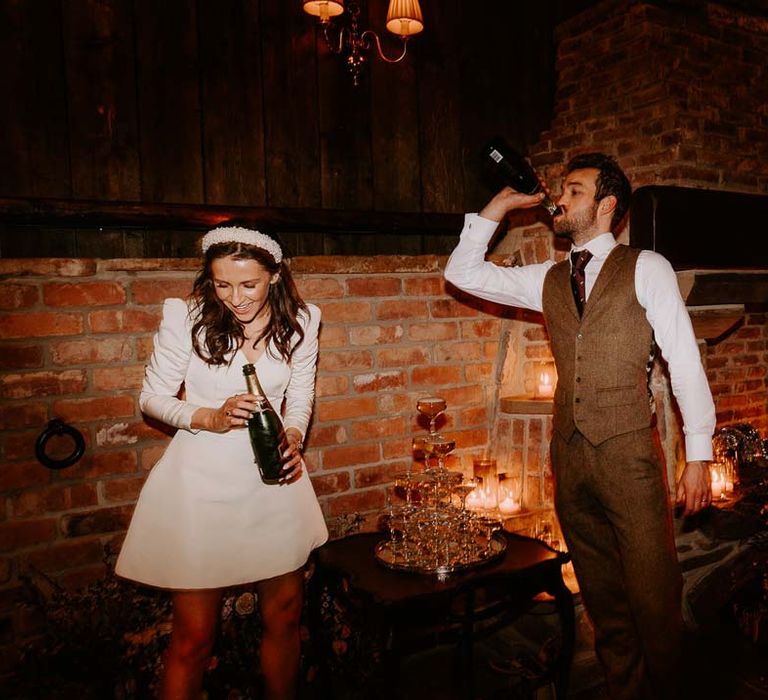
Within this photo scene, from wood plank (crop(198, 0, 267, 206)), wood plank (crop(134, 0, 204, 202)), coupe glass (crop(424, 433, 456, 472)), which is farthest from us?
wood plank (crop(198, 0, 267, 206))

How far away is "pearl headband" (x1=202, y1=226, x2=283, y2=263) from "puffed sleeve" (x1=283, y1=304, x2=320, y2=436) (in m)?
0.31

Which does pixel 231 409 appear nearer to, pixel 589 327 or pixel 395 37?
pixel 589 327

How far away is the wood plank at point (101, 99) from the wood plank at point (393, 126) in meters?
1.08

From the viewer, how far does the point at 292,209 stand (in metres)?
2.77

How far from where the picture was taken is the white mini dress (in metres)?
1.83

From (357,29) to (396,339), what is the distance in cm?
142

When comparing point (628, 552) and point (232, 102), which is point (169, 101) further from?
point (628, 552)

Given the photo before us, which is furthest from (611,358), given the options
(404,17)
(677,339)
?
(404,17)

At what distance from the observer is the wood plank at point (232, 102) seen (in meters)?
2.67

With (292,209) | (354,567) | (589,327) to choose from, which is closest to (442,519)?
(354,567)

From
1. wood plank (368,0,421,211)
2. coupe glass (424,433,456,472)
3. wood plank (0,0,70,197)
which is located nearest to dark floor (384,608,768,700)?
coupe glass (424,433,456,472)

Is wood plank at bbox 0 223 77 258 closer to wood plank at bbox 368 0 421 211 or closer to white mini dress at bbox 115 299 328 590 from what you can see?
white mini dress at bbox 115 299 328 590

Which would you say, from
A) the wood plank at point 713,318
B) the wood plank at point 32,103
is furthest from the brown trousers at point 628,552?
the wood plank at point 32,103

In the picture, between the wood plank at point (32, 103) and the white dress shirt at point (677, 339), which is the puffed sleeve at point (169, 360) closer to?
the wood plank at point (32, 103)
